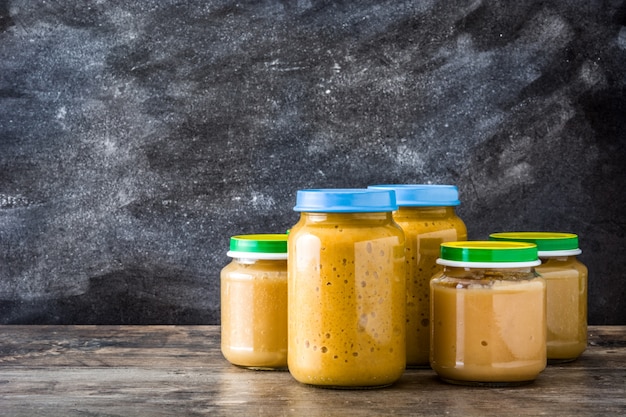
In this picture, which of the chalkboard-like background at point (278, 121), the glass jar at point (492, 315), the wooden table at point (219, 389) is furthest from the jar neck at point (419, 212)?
the chalkboard-like background at point (278, 121)

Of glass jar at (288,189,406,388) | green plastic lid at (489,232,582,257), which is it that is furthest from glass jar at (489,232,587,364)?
glass jar at (288,189,406,388)

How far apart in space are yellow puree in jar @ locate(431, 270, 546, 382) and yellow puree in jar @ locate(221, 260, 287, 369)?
0.23m

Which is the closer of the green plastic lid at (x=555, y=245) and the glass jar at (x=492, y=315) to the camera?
the glass jar at (x=492, y=315)

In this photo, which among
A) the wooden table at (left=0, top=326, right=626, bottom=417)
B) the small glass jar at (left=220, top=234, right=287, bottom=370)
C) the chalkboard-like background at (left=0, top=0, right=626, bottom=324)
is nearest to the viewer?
the wooden table at (left=0, top=326, right=626, bottom=417)

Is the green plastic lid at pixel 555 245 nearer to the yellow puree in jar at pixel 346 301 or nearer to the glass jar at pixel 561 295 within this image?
the glass jar at pixel 561 295

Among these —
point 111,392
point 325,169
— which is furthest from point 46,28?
point 111,392

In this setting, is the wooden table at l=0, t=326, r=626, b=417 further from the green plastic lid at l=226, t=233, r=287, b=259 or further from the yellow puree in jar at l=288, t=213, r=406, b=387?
the green plastic lid at l=226, t=233, r=287, b=259

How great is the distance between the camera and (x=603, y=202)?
159 cm

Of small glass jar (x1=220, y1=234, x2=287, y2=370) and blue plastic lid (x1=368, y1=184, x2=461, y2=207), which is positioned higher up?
blue plastic lid (x1=368, y1=184, x2=461, y2=207)

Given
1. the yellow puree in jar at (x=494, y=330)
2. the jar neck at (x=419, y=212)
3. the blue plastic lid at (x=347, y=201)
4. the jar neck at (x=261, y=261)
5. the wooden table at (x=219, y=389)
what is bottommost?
the wooden table at (x=219, y=389)

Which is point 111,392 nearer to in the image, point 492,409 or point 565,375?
point 492,409

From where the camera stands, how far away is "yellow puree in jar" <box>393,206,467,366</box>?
1.23 meters

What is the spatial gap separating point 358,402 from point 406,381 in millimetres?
136

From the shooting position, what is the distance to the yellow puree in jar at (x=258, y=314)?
4.01 ft
